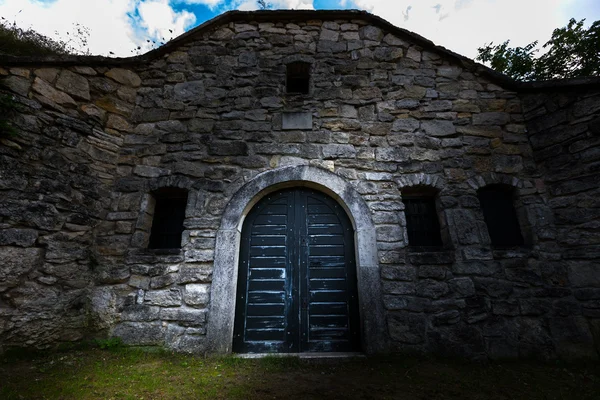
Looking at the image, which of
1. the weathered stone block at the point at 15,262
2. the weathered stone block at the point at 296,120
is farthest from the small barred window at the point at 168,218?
the weathered stone block at the point at 296,120

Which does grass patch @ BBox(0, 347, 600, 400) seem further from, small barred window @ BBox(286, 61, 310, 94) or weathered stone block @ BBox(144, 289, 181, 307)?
small barred window @ BBox(286, 61, 310, 94)

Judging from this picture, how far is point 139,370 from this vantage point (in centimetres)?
259

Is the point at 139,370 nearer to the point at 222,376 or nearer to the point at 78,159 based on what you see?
the point at 222,376

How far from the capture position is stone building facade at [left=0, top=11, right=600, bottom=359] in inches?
119

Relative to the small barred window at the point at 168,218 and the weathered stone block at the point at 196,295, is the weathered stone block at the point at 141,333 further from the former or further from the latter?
the small barred window at the point at 168,218

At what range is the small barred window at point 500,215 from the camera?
356 cm

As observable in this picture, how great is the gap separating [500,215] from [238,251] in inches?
141

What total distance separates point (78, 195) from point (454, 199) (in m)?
4.84

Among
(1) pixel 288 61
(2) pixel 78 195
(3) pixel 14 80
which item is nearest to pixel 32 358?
(2) pixel 78 195

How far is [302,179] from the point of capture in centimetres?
368

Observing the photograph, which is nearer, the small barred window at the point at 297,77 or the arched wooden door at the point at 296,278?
the arched wooden door at the point at 296,278

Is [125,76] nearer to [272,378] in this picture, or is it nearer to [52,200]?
[52,200]

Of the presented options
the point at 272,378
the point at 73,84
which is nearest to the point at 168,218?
the point at 73,84

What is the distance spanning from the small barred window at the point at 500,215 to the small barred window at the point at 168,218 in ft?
13.8
